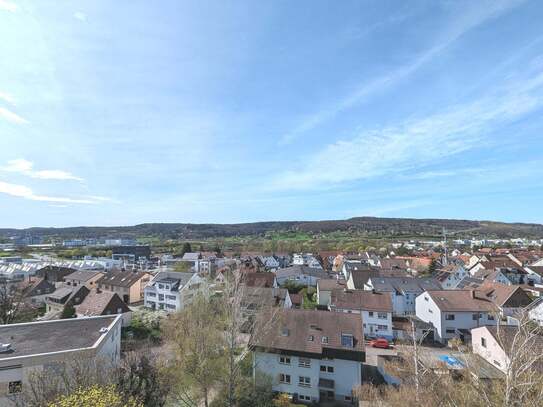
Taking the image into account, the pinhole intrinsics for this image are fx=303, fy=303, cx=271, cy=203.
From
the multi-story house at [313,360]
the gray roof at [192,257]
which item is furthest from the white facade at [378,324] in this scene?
the gray roof at [192,257]

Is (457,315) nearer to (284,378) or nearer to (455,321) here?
(455,321)

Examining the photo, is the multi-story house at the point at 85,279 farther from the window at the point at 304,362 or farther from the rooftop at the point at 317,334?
the window at the point at 304,362

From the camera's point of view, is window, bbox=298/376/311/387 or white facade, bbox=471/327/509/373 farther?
white facade, bbox=471/327/509/373

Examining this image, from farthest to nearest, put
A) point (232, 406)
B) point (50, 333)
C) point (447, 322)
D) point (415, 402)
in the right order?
point (447, 322), point (50, 333), point (232, 406), point (415, 402)

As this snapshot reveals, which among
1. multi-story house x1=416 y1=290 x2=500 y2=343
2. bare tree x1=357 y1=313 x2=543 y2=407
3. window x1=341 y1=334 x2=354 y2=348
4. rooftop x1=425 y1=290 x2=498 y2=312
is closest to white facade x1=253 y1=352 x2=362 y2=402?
window x1=341 y1=334 x2=354 y2=348

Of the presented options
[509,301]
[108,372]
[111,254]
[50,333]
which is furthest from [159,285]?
[111,254]

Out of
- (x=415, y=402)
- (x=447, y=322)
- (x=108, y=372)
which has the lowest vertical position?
(x=447, y=322)

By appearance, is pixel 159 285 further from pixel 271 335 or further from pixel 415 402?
pixel 415 402

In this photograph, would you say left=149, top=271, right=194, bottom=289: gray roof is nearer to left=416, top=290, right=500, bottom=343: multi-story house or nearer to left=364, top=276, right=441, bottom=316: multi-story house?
left=364, top=276, right=441, bottom=316: multi-story house
